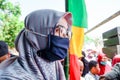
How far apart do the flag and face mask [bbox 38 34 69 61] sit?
169 cm

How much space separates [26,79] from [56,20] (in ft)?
1.56

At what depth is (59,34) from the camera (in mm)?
2184

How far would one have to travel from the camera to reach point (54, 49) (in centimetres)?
217

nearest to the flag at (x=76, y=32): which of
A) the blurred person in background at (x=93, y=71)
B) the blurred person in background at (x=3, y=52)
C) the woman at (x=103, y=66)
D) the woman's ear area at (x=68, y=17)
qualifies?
the blurred person in background at (x=3, y=52)

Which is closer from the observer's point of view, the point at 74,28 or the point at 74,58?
the point at 74,58

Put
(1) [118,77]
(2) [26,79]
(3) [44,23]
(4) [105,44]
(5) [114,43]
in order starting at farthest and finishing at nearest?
(4) [105,44] → (5) [114,43] → (1) [118,77] → (3) [44,23] → (2) [26,79]

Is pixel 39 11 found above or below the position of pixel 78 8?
below

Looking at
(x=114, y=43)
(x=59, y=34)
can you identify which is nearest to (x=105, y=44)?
(x=114, y=43)

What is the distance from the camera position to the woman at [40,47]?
1.94 metres

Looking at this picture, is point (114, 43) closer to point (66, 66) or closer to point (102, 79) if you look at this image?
point (102, 79)

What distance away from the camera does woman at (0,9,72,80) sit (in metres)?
1.94

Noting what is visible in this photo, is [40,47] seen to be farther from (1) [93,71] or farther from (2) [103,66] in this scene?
(2) [103,66]

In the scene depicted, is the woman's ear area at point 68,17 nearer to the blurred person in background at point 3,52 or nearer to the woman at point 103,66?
the blurred person in background at point 3,52

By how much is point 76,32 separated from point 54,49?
80.7 inches
